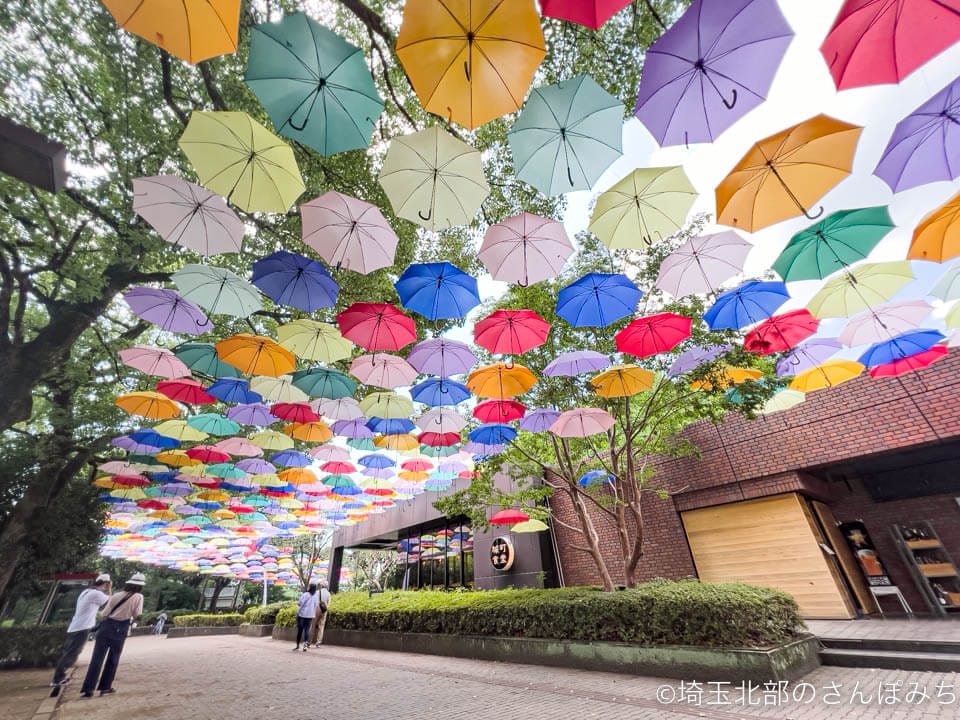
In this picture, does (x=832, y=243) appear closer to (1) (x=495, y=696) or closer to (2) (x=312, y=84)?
(2) (x=312, y=84)

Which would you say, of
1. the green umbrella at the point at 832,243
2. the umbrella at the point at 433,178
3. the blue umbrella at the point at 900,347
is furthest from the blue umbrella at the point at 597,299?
the blue umbrella at the point at 900,347

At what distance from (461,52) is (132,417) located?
43.0 feet

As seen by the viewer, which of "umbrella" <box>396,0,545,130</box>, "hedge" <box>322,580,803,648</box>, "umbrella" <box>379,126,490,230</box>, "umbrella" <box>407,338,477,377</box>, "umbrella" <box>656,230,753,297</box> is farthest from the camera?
"umbrella" <box>407,338,477,377</box>

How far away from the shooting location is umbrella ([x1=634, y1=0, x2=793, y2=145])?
320cm

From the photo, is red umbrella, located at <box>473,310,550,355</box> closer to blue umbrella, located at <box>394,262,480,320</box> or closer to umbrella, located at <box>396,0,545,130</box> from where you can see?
blue umbrella, located at <box>394,262,480,320</box>

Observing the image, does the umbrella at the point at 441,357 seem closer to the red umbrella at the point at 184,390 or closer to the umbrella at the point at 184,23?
the umbrella at the point at 184,23

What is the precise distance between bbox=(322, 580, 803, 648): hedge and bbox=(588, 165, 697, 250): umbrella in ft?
17.4

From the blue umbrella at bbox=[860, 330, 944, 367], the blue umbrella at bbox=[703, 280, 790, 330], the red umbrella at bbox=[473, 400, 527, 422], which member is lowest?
the red umbrella at bbox=[473, 400, 527, 422]

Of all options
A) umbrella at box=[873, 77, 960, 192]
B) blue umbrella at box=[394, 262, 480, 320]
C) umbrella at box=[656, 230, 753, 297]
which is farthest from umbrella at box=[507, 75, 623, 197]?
umbrella at box=[873, 77, 960, 192]

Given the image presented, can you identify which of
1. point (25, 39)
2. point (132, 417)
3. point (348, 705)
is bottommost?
point (348, 705)

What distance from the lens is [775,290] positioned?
5969mm

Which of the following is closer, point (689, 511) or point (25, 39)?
point (25, 39)

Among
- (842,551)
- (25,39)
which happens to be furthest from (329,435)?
(842,551)

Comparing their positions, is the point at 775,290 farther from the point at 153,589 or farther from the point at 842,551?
the point at 153,589
